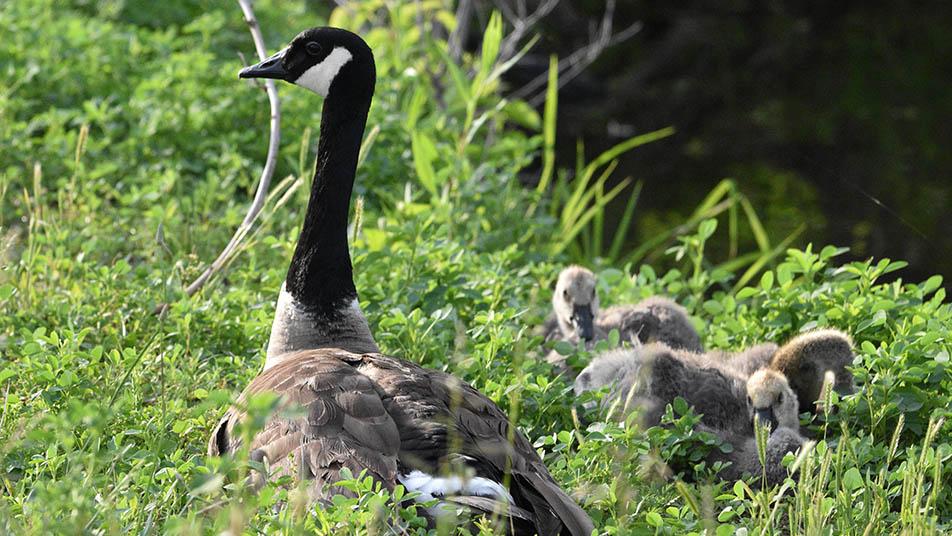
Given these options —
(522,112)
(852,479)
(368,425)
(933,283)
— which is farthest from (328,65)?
(522,112)

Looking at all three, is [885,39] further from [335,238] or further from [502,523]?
[502,523]

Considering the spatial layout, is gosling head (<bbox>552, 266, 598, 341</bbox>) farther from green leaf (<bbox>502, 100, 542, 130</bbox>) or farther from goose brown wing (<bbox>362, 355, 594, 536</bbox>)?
green leaf (<bbox>502, 100, 542, 130</bbox>)

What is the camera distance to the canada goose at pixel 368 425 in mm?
3572

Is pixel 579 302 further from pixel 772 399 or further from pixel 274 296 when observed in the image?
pixel 274 296

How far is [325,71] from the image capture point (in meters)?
5.02

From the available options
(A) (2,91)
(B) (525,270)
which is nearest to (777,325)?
(B) (525,270)

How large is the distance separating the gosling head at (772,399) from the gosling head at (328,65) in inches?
76.4

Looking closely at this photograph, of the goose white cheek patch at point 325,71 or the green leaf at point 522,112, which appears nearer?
the goose white cheek patch at point 325,71

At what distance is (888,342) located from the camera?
17.1 ft

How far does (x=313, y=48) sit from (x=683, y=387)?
6.66 feet

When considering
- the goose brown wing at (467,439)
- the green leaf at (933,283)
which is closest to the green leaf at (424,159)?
the green leaf at (933,283)

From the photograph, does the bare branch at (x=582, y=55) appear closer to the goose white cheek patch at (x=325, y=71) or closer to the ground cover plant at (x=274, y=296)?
the ground cover plant at (x=274, y=296)

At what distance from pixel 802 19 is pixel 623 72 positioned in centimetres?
265

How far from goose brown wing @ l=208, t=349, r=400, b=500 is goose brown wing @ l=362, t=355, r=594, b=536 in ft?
0.24
